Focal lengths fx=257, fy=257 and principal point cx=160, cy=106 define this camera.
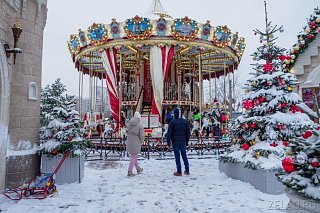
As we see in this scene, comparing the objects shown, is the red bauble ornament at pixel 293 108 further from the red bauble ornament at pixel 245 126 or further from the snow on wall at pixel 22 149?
the snow on wall at pixel 22 149

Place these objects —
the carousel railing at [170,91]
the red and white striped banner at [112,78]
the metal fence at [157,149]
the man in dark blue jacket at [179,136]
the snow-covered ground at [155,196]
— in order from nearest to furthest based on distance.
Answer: the snow-covered ground at [155,196] < the man in dark blue jacket at [179,136] < the metal fence at [157,149] < the red and white striped banner at [112,78] < the carousel railing at [170,91]

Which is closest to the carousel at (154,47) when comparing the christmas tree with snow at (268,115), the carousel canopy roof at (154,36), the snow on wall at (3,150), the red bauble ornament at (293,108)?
the carousel canopy roof at (154,36)

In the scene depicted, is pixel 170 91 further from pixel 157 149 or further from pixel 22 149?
pixel 22 149

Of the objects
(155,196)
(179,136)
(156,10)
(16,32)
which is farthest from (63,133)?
(156,10)

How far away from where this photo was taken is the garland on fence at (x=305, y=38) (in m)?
7.84

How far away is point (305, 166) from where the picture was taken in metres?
2.54

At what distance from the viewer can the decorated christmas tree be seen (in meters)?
2.40

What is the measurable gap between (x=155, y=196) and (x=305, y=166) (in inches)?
110

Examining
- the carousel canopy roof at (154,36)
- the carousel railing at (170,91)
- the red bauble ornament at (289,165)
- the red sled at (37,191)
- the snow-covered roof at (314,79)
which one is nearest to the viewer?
the red bauble ornament at (289,165)

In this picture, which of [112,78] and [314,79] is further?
[112,78]

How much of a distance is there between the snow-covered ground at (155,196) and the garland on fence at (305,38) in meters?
4.56

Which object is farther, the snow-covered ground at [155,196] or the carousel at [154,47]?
the carousel at [154,47]

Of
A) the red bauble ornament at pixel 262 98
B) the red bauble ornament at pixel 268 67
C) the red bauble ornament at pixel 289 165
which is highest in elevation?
the red bauble ornament at pixel 268 67

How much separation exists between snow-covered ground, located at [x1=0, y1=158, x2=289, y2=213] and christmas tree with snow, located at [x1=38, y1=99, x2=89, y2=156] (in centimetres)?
79
